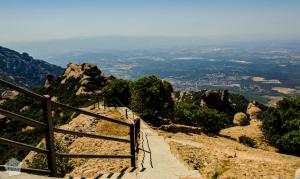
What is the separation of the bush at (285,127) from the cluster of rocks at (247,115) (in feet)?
74.7

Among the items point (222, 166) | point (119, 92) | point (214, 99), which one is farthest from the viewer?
point (214, 99)

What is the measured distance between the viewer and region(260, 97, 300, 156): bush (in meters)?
39.2

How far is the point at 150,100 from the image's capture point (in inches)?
1716

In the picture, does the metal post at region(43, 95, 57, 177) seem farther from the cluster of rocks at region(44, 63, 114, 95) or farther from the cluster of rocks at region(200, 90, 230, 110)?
the cluster of rocks at region(200, 90, 230, 110)

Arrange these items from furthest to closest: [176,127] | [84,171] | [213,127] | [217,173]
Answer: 1. [213,127]
2. [176,127]
3. [217,173]
4. [84,171]

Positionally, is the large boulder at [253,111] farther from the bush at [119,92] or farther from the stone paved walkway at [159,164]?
the stone paved walkway at [159,164]

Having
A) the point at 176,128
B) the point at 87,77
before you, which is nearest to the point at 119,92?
the point at 176,128

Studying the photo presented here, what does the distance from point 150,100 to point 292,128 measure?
60.0ft

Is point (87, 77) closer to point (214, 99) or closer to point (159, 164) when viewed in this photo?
point (214, 99)

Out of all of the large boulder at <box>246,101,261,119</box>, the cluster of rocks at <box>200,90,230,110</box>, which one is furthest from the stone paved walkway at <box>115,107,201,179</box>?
the cluster of rocks at <box>200,90,230,110</box>

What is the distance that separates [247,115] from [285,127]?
40950mm

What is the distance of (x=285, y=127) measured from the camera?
44.6 m

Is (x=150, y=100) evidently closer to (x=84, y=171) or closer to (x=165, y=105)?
(x=165, y=105)

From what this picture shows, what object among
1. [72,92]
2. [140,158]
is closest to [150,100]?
[140,158]
